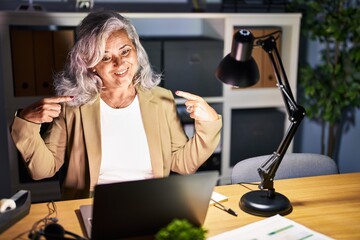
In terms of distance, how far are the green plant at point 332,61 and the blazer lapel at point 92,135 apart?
5.65 feet

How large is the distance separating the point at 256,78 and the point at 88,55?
66 centimetres

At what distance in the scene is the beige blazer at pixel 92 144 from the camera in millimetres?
1730

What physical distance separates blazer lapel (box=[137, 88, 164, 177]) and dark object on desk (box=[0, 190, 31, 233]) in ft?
1.72

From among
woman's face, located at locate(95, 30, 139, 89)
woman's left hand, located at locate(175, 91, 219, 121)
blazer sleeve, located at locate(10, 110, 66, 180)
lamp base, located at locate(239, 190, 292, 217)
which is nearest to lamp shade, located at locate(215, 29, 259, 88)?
woman's left hand, located at locate(175, 91, 219, 121)

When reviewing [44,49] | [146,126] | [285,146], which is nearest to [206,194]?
[285,146]

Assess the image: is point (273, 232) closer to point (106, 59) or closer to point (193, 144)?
point (193, 144)

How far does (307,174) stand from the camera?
1.93 m

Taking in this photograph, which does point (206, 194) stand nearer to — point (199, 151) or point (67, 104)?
point (199, 151)

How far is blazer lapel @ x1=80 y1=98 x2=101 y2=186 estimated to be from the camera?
1801mm

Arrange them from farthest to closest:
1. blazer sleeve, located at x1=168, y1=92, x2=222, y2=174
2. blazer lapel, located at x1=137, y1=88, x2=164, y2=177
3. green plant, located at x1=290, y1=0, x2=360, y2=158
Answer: green plant, located at x1=290, y1=0, x2=360, y2=158 < blazer lapel, located at x1=137, y1=88, x2=164, y2=177 < blazer sleeve, located at x1=168, y1=92, x2=222, y2=174

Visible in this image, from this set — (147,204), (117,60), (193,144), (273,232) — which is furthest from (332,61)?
(147,204)

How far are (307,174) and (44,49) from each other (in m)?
1.57

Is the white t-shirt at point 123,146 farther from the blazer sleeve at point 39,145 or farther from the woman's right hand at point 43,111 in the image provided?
the woman's right hand at point 43,111

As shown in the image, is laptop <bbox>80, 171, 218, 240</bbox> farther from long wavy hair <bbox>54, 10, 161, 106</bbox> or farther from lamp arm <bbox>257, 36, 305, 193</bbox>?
long wavy hair <bbox>54, 10, 161, 106</bbox>
